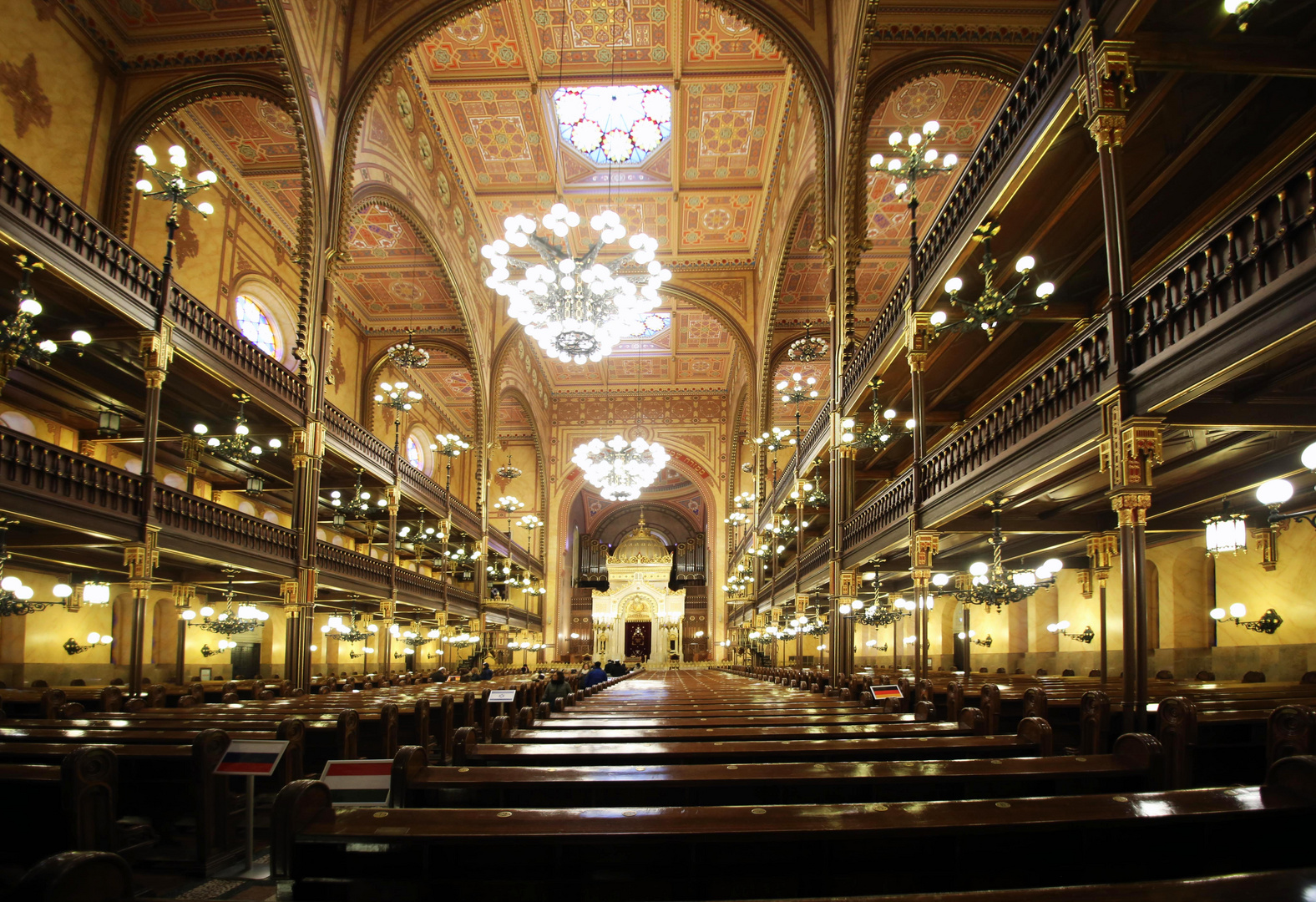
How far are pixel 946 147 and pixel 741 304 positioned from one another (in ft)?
35.3

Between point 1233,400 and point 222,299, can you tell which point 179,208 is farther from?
point 1233,400

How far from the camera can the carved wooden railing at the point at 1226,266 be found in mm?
5539

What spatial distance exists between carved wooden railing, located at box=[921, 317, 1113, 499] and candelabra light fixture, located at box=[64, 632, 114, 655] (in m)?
19.0

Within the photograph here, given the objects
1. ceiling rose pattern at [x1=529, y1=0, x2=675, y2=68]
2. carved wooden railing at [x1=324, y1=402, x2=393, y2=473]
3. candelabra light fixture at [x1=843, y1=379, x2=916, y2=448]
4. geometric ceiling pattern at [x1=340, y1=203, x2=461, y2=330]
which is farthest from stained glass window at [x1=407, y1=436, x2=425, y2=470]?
candelabra light fixture at [x1=843, y1=379, x2=916, y2=448]

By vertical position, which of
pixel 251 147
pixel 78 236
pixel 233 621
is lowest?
pixel 233 621

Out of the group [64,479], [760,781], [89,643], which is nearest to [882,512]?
[760,781]

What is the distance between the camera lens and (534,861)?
305cm

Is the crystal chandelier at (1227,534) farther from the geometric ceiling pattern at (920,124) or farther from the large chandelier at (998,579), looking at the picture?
the geometric ceiling pattern at (920,124)

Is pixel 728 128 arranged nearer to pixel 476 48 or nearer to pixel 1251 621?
pixel 476 48

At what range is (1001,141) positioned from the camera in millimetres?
10422

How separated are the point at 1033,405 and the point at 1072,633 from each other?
1346 centimetres

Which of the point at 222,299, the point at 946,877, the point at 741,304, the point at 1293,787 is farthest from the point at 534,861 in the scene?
the point at 741,304

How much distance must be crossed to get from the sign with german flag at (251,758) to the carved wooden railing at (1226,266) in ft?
24.5

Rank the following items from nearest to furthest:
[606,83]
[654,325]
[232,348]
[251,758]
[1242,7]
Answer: [251,758] → [1242,7] → [232,348] → [606,83] → [654,325]
